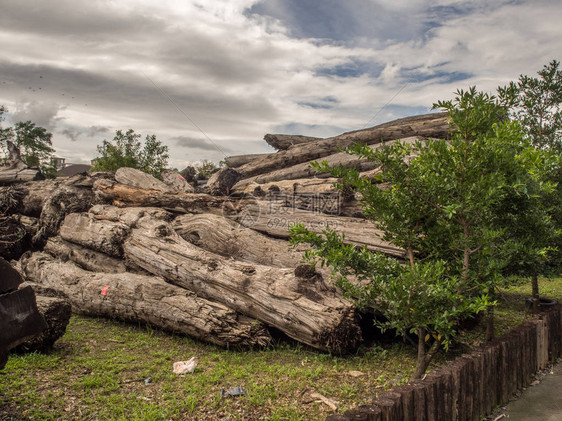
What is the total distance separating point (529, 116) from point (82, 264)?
15873 millimetres

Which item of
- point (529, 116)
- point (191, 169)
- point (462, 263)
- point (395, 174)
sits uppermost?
point (529, 116)

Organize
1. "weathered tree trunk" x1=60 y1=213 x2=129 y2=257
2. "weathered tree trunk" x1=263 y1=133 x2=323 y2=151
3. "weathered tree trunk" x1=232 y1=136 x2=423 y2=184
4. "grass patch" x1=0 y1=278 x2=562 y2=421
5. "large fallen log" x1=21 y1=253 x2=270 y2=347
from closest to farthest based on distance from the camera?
"grass patch" x1=0 y1=278 x2=562 y2=421 < "large fallen log" x1=21 y1=253 x2=270 y2=347 < "weathered tree trunk" x1=60 y1=213 x2=129 y2=257 < "weathered tree trunk" x1=232 y1=136 x2=423 y2=184 < "weathered tree trunk" x1=263 y1=133 x2=323 y2=151

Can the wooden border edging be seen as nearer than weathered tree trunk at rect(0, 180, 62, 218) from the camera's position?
Yes

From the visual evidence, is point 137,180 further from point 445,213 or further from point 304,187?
point 445,213

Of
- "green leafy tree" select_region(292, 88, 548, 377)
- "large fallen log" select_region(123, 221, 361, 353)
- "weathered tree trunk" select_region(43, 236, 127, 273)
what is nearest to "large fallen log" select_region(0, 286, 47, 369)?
"green leafy tree" select_region(292, 88, 548, 377)

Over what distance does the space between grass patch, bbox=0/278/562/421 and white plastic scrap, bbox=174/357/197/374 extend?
126 mm

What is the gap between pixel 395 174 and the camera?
4.89 metres

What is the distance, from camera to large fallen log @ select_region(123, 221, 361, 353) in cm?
639

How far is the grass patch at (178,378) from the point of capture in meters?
4.58

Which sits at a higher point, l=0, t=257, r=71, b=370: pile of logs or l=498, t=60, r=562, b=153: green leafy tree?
l=498, t=60, r=562, b=153: green leafy tree

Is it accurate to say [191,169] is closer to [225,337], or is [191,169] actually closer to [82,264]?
[82,264]

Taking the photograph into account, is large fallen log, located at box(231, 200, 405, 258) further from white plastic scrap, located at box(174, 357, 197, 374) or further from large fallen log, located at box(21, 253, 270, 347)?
white plastic scrap, located at box(174, 357, 197, 374)

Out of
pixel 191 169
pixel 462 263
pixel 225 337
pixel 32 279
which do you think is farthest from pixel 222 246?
pixel 191 169

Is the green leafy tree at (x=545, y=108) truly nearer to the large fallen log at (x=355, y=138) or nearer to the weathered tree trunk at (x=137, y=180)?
the large fallen log at (x=355, y=138)
